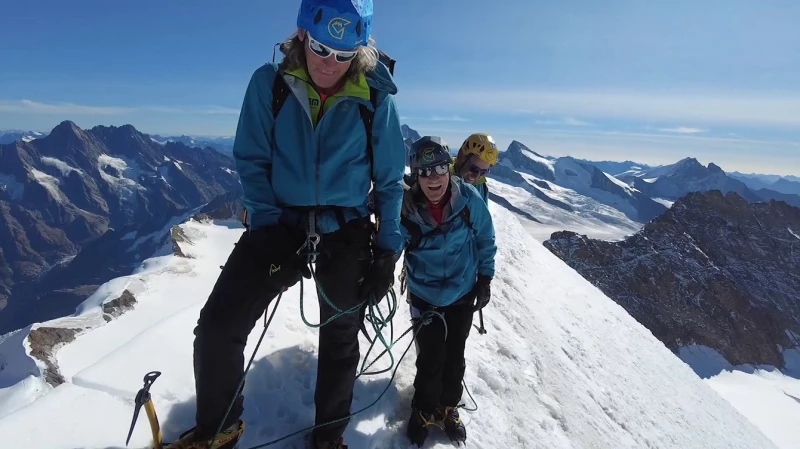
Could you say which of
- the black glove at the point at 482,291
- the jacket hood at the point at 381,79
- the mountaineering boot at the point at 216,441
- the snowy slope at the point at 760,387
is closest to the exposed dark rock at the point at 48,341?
the mountaineering boot at the point at 216,441

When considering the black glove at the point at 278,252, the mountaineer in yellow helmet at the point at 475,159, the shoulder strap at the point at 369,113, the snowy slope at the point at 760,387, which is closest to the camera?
the black glove at the point at 278,252

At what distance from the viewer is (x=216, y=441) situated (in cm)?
386

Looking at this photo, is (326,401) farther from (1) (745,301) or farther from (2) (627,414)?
(1) (745,301)

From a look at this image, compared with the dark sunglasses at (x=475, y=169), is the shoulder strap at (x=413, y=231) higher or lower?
lower

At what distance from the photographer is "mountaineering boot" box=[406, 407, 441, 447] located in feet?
17.9

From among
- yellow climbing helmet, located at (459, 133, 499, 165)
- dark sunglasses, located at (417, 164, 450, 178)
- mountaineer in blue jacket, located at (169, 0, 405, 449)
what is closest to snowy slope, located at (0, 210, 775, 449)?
mountaineer in blue jacket, located at (169, 0, 405, 449)

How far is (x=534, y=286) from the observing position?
1524 centimetres

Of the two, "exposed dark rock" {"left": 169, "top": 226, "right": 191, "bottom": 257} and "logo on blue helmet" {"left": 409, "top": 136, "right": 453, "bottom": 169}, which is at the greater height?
"logo on blue helmet" {"left": 409, "top": 136, "right": 453, "bottom": 169}

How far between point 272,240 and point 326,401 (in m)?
1.58

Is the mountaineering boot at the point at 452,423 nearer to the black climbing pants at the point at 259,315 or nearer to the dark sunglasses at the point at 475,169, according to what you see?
the black climbing pants at the point at 259,315

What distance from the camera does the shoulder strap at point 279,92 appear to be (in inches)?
150

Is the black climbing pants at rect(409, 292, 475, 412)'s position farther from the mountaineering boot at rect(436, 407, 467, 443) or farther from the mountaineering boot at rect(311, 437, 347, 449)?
the mountaineering boot at rect(311, 437, 347, 449)

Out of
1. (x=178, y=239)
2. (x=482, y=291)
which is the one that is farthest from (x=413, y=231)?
(x=178, y=239)

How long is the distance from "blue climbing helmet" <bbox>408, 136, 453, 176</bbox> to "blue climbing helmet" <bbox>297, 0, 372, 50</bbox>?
221 cm
